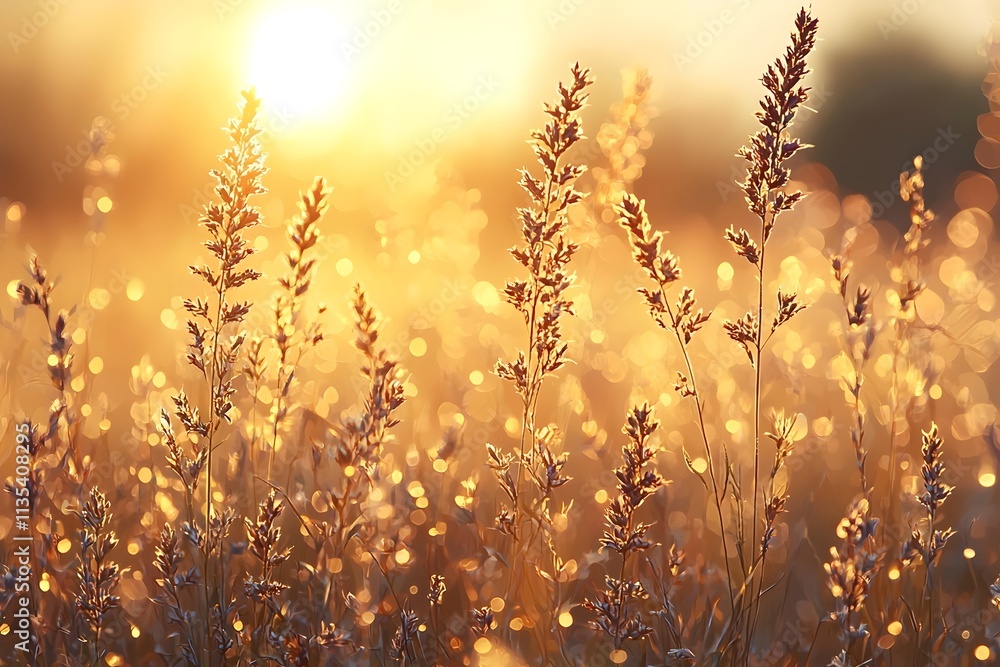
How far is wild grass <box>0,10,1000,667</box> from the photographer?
2.05 meters

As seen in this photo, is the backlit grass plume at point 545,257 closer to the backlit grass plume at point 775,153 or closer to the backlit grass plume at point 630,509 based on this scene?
the backlit grass plume at point 630,509

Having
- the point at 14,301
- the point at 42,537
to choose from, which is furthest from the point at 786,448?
the point at 14,301

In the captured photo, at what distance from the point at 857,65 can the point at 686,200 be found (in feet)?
60.0

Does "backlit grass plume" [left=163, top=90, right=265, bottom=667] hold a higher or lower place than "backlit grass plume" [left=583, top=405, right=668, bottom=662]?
higher

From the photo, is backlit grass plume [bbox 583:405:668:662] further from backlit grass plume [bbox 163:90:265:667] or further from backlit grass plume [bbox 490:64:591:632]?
backlit grass plume [bbox 163:90:265:667]

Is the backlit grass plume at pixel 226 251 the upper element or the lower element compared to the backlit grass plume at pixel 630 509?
upper

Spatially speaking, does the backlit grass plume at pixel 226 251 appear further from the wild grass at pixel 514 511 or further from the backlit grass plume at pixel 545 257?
the backlit grass plume at pixel 545 257

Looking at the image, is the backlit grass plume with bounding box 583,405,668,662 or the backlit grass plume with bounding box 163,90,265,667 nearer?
the backlit grass plume with bounding box 583,405,668,662

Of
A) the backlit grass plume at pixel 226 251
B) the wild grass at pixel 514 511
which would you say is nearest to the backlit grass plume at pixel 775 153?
the wild grass at pixel 514 511

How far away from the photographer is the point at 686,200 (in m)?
12.5

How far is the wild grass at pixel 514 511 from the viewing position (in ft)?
6.73

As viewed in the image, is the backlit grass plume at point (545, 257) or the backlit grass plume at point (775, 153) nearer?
the backlit grass plume at point (775, 153)

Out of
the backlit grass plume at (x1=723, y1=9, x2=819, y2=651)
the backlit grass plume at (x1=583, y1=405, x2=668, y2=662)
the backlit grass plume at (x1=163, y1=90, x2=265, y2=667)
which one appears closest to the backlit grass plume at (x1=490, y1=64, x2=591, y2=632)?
the backlit grass plume at (x1=583, y1=405, x2=668, y2=662)

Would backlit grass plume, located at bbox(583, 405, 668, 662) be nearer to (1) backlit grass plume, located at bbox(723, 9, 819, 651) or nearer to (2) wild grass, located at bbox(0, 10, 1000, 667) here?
(2) wild grass, located at bbox(0, 10, 1000, 667)
